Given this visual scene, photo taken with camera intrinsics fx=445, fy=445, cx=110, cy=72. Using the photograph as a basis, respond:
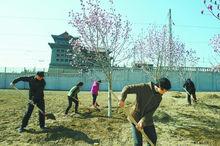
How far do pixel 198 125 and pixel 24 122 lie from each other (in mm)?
6954

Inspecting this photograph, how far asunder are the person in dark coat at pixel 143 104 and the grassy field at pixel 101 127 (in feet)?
19.6

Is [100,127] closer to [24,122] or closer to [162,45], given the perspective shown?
[24,122]

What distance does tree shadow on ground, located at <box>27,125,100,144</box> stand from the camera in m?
14.9

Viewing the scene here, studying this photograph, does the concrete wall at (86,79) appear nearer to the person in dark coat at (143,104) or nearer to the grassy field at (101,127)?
the grassy field at (101,127)

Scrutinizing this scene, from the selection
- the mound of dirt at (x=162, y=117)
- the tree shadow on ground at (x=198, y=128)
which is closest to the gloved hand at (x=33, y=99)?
the tree shadow on ground at (x=198, y=128)

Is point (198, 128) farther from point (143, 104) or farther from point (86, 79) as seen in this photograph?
point (86, 79)

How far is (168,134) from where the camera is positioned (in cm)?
1574

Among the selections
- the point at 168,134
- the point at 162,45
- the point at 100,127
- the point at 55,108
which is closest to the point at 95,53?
the point at 55,108

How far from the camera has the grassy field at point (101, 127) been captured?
1493cm

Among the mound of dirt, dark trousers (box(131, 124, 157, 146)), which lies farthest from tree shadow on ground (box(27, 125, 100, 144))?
dark trousers (box(131, 124, 157, 146))

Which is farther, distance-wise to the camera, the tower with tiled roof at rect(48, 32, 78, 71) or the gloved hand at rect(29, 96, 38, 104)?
the tower with tiled roof at rect(48, 32, 78, 71)

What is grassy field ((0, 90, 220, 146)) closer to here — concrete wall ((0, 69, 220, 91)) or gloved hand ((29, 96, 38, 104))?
gloved hand ((29, 96, 38, 104))

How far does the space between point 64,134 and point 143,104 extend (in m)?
7.23

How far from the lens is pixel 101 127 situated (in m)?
16.3
